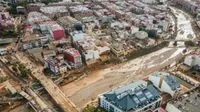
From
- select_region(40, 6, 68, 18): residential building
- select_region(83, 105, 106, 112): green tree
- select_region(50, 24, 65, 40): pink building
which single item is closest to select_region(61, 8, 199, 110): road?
select_region(83, 105, 106, 112): green tree

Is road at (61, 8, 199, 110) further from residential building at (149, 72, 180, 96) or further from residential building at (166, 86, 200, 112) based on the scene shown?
residential building at (166, 86, 200, 112)

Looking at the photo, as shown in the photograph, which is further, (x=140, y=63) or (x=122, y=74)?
(x=140, y=63)

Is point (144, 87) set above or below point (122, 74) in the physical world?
above

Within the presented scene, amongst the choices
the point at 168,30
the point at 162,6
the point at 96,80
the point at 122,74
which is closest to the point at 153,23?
the point at 168,30

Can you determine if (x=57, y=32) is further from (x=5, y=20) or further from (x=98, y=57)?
(x=5, y=20)

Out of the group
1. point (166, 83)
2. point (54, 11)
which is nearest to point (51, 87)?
point (166, 83)

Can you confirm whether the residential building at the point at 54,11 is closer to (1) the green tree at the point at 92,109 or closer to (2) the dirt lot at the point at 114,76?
(2) the dirt lot at the point at 114,76

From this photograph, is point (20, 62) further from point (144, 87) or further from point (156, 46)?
point (156, 46)

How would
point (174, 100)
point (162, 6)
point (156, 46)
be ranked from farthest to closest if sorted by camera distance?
point (162, 6) → point (156, 46) → point (174, 100)
